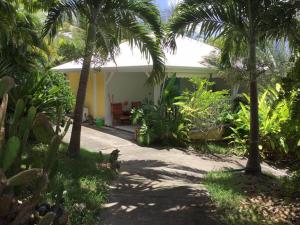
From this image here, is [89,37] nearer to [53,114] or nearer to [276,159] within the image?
[53,114]

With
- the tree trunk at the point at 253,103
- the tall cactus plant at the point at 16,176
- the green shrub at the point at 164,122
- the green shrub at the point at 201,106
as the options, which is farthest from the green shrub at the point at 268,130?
the tall cactus plant at the point at 16,176

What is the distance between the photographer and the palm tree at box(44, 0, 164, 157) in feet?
31.9

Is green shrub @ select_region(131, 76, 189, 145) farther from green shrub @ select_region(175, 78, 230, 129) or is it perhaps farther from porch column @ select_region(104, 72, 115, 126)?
porch column @ select_region(104, 72, 115, 126)

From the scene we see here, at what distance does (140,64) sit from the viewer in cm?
1507

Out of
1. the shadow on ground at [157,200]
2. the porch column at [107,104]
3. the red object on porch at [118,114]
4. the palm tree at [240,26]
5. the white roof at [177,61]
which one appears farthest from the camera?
the red object on porch at [118,114]

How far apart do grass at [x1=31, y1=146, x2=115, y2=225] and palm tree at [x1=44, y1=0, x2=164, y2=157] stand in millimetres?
893

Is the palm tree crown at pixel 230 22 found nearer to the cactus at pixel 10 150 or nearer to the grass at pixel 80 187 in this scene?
the grass at pixel 80 187

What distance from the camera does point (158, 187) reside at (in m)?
8.53

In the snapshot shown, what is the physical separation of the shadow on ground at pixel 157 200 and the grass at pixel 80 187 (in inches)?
8.2

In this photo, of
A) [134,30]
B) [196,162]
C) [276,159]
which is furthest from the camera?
[276,159]

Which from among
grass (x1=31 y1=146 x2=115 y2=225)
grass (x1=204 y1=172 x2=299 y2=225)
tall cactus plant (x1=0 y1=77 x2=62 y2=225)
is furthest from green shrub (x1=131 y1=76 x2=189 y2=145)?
tall cactus plant (x1=0 y1=77 x2=62 y2=225)

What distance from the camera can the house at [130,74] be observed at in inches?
612

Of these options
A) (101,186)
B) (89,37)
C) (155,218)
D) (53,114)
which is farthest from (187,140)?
(155,218)

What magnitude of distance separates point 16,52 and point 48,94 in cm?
150
